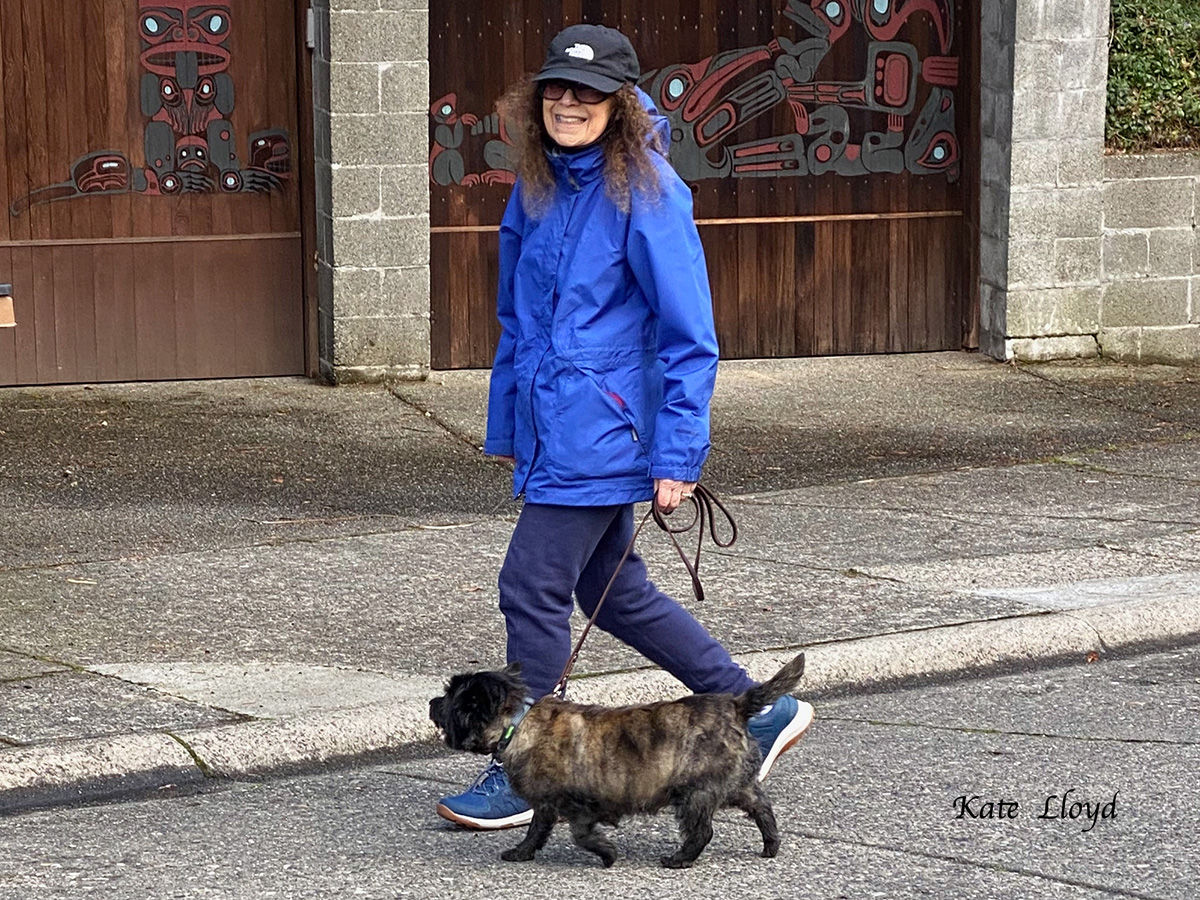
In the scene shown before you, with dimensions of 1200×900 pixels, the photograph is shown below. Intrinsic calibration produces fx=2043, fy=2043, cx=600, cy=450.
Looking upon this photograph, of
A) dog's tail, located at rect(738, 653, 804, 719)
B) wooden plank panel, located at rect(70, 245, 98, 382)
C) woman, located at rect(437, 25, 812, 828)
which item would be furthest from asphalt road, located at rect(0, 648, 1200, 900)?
wooden plank panel, located at rect(70, 245, 98, 382)

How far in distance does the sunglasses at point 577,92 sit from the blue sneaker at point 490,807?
61.7 inches

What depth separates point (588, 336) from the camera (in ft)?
15.5

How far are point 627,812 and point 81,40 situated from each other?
21.9 feet

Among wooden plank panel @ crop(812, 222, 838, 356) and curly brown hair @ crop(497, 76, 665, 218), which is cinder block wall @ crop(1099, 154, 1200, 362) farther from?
curly brown hair @ crop(497, 76, 665, 218)

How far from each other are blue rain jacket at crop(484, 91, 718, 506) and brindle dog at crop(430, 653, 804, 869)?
51cm

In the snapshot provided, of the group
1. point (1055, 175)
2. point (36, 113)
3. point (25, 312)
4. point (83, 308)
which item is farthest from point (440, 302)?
point (1055, 175)

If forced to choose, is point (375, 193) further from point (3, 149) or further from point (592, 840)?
point (592, 840)

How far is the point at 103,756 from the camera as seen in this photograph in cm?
526

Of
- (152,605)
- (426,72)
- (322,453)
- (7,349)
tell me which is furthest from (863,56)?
(152,605)

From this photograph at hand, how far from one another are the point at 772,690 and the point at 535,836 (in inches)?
25.3

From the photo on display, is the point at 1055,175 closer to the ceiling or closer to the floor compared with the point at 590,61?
closer to the floor

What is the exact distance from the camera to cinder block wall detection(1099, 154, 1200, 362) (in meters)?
11.0

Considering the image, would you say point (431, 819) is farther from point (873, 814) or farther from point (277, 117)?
point (277, 117)

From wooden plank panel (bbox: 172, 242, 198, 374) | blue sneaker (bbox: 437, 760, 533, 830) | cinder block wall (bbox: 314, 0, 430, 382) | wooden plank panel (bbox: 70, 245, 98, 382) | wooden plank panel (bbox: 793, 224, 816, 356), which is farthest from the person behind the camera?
wooden plank panel (bbox: 793, 224, 816, 356)
